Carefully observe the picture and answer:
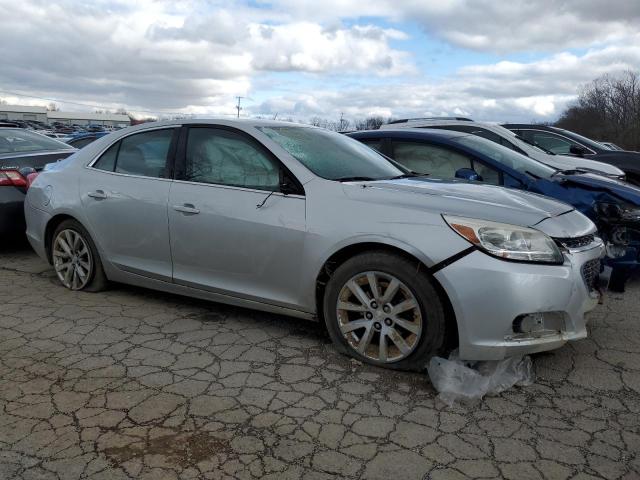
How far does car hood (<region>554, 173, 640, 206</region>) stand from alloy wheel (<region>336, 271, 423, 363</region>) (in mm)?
2776

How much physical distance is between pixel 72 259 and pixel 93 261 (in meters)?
0.29

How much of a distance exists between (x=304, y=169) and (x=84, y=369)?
1.85 m

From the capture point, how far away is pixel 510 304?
3.06 m

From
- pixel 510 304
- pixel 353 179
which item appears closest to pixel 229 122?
pixel 353 179

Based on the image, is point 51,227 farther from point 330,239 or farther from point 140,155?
point 330,239

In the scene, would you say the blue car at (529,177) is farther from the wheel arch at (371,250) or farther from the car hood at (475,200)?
the wheel arch at (371,250)

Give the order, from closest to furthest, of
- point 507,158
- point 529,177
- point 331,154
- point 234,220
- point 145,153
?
point 234,220
point 331,154
point 145,153
point 529,177
point 507,158

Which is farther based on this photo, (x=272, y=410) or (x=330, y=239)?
(x=330, y=239)

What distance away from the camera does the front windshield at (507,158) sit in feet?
18.7

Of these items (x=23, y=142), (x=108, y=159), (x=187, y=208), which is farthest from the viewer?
(x=23, y=142)

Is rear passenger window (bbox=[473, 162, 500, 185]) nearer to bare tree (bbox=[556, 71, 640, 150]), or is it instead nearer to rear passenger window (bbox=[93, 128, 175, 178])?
rear passenger window (bbox=[93, 128, 175, 178])

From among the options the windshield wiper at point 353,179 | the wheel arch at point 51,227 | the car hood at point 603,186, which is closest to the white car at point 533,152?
the car hood at point 603,186

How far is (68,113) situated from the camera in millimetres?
126250

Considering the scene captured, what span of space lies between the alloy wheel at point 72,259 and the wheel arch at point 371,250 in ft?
7.53
